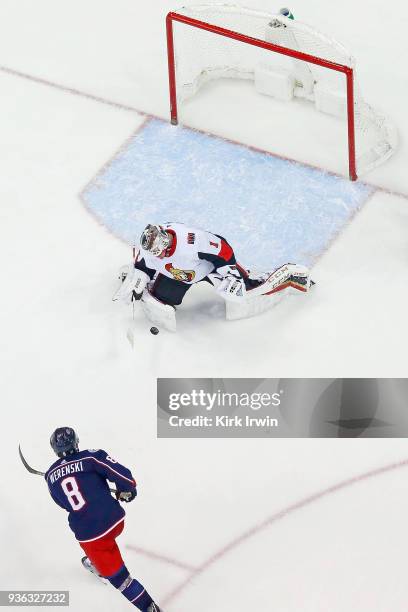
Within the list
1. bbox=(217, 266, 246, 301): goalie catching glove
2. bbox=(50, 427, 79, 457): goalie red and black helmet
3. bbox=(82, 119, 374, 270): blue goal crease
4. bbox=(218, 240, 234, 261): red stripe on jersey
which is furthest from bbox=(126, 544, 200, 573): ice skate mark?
bbox=(82, 119, 374, 270): blue goal crease

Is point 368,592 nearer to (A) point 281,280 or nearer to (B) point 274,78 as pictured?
(A) point 281,280

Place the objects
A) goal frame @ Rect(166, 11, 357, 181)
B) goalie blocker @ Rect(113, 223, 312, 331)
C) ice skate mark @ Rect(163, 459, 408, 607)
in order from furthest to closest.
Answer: goal frame @ Rect(166, 11, 357, 181)
goalie blocker @ Rect(113, 223, 312, 331)
ice skate mark @ Rect(163, 459, 408, 607)

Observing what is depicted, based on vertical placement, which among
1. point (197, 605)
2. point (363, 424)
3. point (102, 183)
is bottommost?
point (197, 605)

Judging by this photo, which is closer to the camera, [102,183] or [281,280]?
[281,280]

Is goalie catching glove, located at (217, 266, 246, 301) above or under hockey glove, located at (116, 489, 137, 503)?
above

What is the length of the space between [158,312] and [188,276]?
0.31 meters

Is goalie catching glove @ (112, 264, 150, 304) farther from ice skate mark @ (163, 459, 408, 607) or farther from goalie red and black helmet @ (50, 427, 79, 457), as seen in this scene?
ice skate mark @ (163, 459, 408, 607)

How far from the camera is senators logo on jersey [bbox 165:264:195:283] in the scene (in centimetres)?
855

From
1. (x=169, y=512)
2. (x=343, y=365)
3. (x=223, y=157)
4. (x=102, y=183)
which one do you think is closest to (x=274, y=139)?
(x=223, y=157)

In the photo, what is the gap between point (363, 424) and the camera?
8.35 meters

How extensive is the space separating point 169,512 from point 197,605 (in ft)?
1.92

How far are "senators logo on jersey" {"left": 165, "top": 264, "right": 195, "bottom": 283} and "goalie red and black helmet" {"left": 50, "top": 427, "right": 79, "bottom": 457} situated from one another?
1444 mm

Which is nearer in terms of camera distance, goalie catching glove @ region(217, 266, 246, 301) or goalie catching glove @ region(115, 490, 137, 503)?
goalie catching glove @ region(115, 490, 137, 503)

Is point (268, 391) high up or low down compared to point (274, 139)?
down
